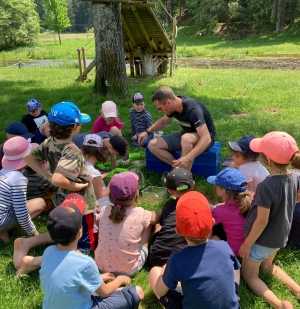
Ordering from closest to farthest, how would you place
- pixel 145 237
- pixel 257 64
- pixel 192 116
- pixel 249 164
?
1. pixel 145 237
2. pixel 249 164
3. pixel 192 116
4. pixel 257 64

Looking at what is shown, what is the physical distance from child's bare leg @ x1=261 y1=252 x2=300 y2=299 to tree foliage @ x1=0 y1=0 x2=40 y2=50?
39.9m

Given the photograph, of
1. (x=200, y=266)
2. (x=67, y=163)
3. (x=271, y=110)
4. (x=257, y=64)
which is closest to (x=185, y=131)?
(x=67, y=163)

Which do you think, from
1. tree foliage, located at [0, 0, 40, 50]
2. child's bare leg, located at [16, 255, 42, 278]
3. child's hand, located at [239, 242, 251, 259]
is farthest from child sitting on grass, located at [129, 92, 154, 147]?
tree foliage, located at [0, 0, 40, 50]

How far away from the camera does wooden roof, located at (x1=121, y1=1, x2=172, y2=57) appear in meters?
10.8

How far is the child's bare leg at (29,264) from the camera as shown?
110 inches

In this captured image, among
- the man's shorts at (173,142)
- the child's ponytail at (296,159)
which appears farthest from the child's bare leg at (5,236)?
the child's ponytail at (296,159)

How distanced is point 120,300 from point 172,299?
0.38m

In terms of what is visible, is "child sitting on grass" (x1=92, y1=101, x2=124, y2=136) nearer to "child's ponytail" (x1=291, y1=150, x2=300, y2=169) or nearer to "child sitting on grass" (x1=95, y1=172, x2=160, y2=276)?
"child sitting on grass" (x1=95, y1=172, x2=160, y2=276)

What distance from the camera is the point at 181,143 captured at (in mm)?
4215

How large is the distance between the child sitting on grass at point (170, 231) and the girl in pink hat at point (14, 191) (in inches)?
50.5

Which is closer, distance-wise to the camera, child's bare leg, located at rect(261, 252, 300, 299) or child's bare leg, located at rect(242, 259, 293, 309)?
child's bare leg, located at rect(242, 259, 293, 309)

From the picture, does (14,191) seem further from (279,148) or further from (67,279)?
(279,148)

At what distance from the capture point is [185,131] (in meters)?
4.44

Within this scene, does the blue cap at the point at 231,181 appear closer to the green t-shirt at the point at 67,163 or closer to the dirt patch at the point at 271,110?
the green t-shirt at the point at 67,163
